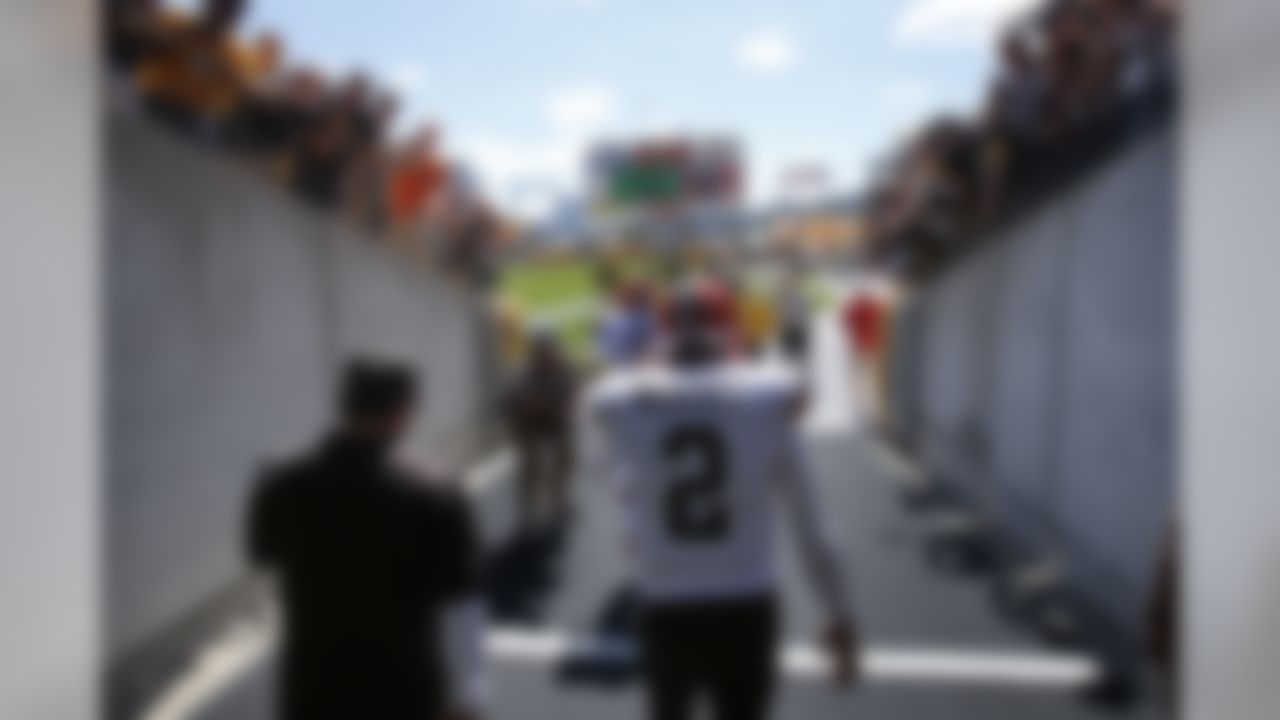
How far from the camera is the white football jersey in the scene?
3340 mm

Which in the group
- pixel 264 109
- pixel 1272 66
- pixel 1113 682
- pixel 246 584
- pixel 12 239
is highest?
pixel 264 109

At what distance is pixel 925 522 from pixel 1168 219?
3884 mm

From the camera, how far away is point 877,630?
6430 mm

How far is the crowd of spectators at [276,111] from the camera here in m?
5.62

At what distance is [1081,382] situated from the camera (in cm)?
684

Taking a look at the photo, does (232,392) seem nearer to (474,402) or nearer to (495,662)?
(495,662)

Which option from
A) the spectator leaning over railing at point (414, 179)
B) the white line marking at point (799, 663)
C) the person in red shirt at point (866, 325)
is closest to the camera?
the white line marking at point (799, 663)

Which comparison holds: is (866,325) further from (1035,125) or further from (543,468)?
(543,468)

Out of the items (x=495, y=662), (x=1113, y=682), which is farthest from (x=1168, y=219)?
(x=495, y=662)

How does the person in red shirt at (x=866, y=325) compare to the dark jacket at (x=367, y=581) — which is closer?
→ the dark jacket at (x=367, y=581)

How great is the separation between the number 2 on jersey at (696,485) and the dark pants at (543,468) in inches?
184

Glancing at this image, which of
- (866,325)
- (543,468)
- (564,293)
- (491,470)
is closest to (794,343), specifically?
(866,325)

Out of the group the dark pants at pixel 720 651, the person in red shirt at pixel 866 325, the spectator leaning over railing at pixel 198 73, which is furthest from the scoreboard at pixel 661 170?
the person in red shirt at pixel 866 325

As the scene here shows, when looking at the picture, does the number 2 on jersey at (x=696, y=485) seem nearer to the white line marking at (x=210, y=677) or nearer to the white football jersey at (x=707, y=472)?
the white football jersey at (x=707, y=472)
